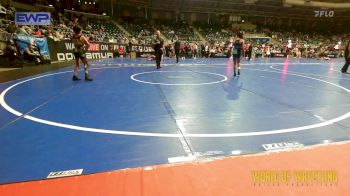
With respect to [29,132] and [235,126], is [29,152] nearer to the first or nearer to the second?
[29,132]

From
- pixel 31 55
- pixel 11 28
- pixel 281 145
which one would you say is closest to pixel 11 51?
pixel 31 55

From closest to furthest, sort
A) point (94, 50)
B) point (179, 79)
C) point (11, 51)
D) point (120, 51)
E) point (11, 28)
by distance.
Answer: point (179, 79) → point (11, 51) → point (11, 28) → point (94, 50) → point (120, 51)

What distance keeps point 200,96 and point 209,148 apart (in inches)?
143

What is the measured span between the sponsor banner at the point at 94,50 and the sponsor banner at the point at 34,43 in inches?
26.4

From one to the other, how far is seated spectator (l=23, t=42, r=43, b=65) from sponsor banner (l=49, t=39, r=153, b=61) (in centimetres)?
199

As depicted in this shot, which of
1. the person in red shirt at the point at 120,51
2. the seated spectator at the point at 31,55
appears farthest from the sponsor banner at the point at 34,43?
the person in red shirt at the point at 120,51

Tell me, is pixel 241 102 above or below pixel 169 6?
below

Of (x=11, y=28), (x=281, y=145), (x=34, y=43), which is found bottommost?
(x=281, y=145)

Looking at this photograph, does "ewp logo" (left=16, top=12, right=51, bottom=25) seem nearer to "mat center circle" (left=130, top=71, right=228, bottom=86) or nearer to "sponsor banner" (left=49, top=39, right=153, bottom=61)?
"sponsor banner" (left=49, top=39, right=153, bottom=61)

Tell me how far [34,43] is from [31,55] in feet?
3.42

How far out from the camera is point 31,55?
46.0ft

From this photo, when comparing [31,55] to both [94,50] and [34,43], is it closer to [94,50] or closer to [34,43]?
[34,43]

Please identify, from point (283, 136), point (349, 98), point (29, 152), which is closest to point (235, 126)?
point (283, 136)

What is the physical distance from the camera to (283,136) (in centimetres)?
418
